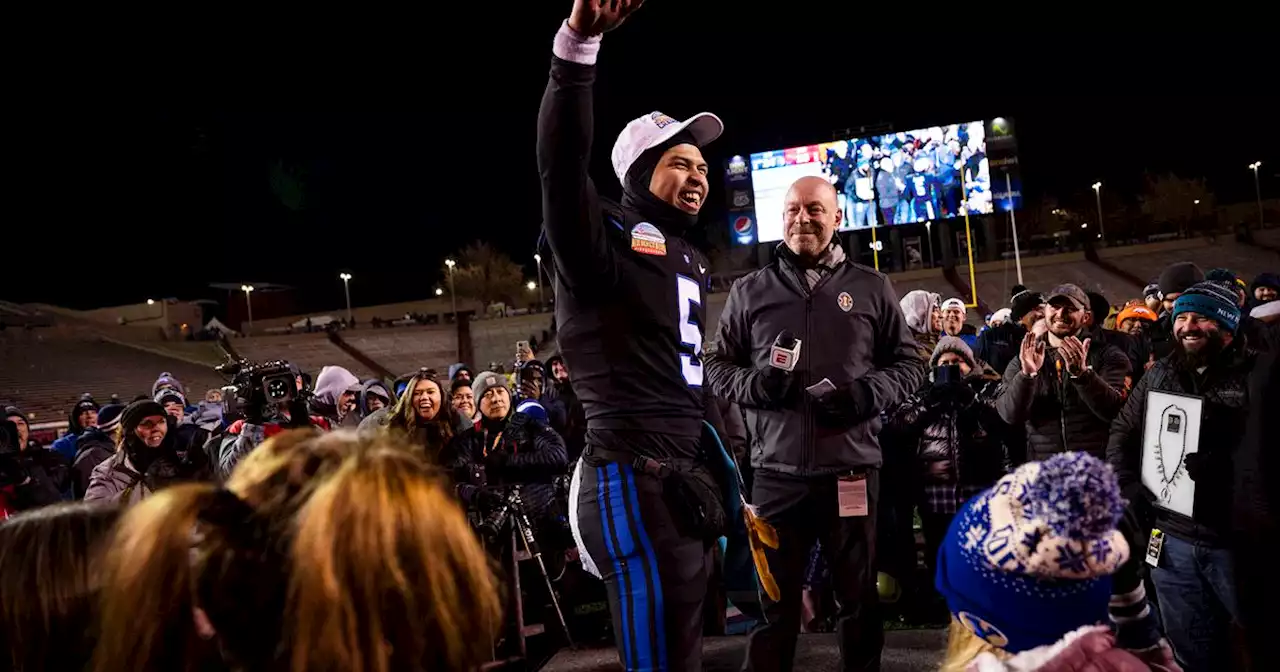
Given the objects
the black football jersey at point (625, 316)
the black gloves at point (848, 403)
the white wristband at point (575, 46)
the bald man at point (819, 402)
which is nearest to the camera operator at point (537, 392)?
the bald man at point (819, 402)

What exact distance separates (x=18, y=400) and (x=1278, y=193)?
91161 mm

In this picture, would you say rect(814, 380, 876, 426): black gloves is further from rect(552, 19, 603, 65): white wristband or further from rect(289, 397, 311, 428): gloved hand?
rect(289, 397, 311, 428): gloved hand

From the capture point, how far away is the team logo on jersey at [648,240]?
107 inches

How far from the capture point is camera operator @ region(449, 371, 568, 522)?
5973 millimetres

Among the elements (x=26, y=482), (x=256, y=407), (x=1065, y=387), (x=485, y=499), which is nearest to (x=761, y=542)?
(x=1065, y=387)

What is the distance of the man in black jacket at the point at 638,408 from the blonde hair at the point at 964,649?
2.61ft

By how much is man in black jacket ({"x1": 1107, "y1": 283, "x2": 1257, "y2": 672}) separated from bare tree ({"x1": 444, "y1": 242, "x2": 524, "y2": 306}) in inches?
2965

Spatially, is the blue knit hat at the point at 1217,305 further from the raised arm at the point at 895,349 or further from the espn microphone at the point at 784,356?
the espn microphone at the point at 784,356

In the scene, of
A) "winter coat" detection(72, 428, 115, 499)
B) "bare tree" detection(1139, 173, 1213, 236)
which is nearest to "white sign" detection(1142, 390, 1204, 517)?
"winter coat" detection(72, 428, 115, 499)

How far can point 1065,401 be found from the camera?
493cm

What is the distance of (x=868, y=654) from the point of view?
348cm

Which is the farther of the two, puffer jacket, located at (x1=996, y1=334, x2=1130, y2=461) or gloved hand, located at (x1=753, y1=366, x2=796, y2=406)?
puffer jacket, located at (x1=996, y1=334, x2=1130, y2=461)

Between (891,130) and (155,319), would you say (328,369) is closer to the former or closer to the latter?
(891,130)

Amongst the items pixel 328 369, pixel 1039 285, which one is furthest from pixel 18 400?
pixel 1039 285
